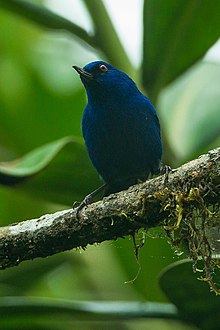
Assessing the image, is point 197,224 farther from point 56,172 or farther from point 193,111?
point 193,111

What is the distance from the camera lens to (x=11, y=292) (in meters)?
Result: 3.68

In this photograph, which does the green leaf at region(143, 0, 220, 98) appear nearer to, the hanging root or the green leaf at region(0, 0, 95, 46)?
the green leaf at region(0, 0, 95, 46)

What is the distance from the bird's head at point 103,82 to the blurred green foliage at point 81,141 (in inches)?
5.0

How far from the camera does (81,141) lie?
3.56 m

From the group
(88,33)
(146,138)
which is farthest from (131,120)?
(88,33)

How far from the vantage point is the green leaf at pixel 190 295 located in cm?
278

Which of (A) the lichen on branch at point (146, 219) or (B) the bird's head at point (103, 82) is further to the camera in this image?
(B) the bird's head at point (103, 82)

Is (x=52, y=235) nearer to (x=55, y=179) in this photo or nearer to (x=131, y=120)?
(x=55, y=179)

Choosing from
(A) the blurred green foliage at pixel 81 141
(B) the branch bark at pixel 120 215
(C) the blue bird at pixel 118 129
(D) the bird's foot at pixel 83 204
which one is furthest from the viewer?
(C) the blue bird at pixel 118 129

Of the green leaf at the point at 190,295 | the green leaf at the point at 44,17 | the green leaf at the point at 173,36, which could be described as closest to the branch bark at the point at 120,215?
the green leaf at the point at 190,295

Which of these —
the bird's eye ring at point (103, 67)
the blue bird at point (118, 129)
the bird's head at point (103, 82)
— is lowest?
the blue bird at point (118, 129)

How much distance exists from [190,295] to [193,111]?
1.46 metres

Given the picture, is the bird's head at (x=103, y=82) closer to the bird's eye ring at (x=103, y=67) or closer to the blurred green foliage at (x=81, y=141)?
the bird's eye ring at (x=103, y=67)

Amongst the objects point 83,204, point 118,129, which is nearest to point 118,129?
point 118,129
